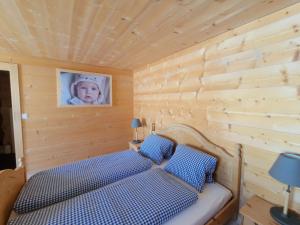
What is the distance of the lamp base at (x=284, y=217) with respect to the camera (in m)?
1.11

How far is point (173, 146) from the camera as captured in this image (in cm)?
232

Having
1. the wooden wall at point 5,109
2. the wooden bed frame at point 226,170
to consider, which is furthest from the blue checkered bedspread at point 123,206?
the wooden wall at point 5,109

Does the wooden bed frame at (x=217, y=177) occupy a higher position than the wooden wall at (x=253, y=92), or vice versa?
the wooden wall at (x=253, y=92)

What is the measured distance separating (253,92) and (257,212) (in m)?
1.04

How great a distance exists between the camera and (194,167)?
1.65 meters

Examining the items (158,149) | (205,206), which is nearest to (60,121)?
(158,149)

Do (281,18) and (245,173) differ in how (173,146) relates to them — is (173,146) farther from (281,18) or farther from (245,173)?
(281,18)

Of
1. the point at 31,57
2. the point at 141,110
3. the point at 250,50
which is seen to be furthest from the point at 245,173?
the point at 31,57

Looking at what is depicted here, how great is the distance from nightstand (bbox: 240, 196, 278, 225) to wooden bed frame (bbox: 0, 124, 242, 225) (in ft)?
0.60

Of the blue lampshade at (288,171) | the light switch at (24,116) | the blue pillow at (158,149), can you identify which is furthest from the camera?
the light switch at (24,116)

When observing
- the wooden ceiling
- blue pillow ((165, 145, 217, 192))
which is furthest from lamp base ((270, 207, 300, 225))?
the wooden ceiling

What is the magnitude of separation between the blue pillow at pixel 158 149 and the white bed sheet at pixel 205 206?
20.3 inches

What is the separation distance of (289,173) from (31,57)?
11.8 ft

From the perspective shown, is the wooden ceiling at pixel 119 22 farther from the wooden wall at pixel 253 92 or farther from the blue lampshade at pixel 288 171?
the blue lampshade at pixel 288 171
